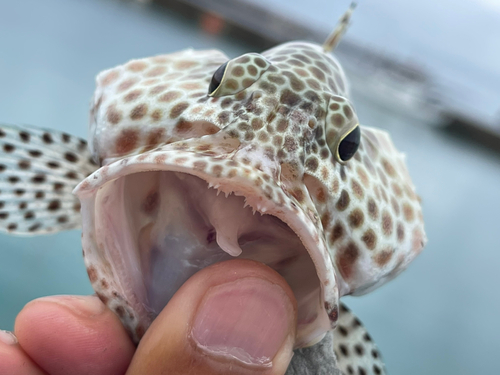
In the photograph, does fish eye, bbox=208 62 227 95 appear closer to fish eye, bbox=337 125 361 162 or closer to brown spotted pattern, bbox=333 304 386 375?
fish eye, bbox=337 125 361 162

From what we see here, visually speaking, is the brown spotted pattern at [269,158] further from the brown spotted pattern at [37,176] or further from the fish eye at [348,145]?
the brown spotted pattern at [37,176]

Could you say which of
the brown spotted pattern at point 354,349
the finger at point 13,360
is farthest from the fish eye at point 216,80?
the brown spotted pattern at point 354,349

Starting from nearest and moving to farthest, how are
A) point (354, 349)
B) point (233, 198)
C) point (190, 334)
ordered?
1. point (190, 334)
2. point (233, 198)
3. point (354, 349)

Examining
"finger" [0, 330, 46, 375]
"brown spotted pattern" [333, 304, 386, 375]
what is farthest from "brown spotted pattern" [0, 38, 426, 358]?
"brown spotted pattern" [333, 304, 386, 375]

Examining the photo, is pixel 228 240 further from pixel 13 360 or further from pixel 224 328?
pixel 13 360

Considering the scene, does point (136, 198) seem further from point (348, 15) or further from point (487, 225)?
point (487, 225)

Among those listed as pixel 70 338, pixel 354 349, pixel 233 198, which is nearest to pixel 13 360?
pixel 70 338

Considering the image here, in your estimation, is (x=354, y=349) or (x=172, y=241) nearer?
(x=172, y=241)

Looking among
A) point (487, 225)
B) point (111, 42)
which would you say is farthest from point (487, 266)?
point (111, 42)
